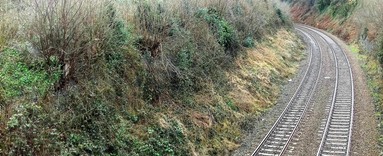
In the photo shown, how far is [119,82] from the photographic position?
15.0 metres

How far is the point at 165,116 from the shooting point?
16078mm

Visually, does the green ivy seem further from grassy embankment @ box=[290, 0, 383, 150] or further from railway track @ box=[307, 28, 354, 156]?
grassy embankment @ box=[290, 0, 383, 150]

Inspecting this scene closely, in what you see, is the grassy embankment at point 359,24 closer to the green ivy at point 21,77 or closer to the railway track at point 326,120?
the railway track at point 326,120

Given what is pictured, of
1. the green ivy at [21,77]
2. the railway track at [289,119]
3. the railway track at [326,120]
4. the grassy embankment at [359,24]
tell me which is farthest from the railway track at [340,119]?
the green ivy at [21,77]

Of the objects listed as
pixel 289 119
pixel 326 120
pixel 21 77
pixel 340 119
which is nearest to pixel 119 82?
pixel 21 77

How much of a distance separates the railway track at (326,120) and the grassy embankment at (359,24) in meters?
1.59

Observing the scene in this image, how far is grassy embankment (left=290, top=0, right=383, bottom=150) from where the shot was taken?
28.3 meters

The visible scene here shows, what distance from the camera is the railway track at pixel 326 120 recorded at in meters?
16.6

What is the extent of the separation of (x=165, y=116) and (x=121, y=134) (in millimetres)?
2980

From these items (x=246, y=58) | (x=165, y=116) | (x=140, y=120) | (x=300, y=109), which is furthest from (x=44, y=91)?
(x=246, y=58)

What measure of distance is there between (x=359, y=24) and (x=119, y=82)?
137ft

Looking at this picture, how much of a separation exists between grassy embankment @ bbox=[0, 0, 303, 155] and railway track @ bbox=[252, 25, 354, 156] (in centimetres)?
163

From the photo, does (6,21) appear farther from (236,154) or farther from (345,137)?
(345,137)

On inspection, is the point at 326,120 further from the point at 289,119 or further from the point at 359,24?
the point at 359,24
